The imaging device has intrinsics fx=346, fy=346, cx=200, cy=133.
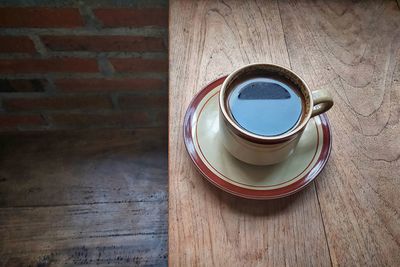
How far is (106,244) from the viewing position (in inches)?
34.2

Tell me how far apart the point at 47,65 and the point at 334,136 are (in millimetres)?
669

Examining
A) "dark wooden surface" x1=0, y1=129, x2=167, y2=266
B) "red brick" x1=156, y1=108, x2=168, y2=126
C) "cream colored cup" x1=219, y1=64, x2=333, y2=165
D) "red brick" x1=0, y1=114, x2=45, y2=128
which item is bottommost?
"dark wooden surface" x1=0, y1=129, x2=167, y2=266

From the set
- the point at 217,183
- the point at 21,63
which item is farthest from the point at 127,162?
the point at 217,183

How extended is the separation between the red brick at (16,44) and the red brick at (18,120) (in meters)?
0.24

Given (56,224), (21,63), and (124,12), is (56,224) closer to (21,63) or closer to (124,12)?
(21,63)

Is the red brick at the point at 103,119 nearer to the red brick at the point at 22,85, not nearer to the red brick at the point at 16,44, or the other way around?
the red brick at the point at 22,85

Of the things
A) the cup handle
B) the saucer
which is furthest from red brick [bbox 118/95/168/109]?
the cup handle

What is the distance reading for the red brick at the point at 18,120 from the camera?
37.9 inches

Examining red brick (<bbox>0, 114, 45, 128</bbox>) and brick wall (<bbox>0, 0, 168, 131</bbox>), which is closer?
brick wall (<bbox>0, 0, 168, 131</bbox>)

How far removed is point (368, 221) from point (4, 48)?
79cm

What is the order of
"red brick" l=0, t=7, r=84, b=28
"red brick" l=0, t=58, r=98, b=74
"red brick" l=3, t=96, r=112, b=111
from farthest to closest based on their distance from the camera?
"red brick" l=3, t=96, r=112, b=111 → "red brick" l=0, t=58, r=98, b=74 → "red brick" l=0, t=7, r=84, b=28

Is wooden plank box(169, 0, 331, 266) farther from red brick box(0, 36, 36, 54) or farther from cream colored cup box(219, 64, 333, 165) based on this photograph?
red brick box(0, 36, 36, 54)

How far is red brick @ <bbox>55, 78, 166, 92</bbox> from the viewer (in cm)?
88

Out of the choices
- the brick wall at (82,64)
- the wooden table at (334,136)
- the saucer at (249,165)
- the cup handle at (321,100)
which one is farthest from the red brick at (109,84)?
the cup handle at (321,100)
